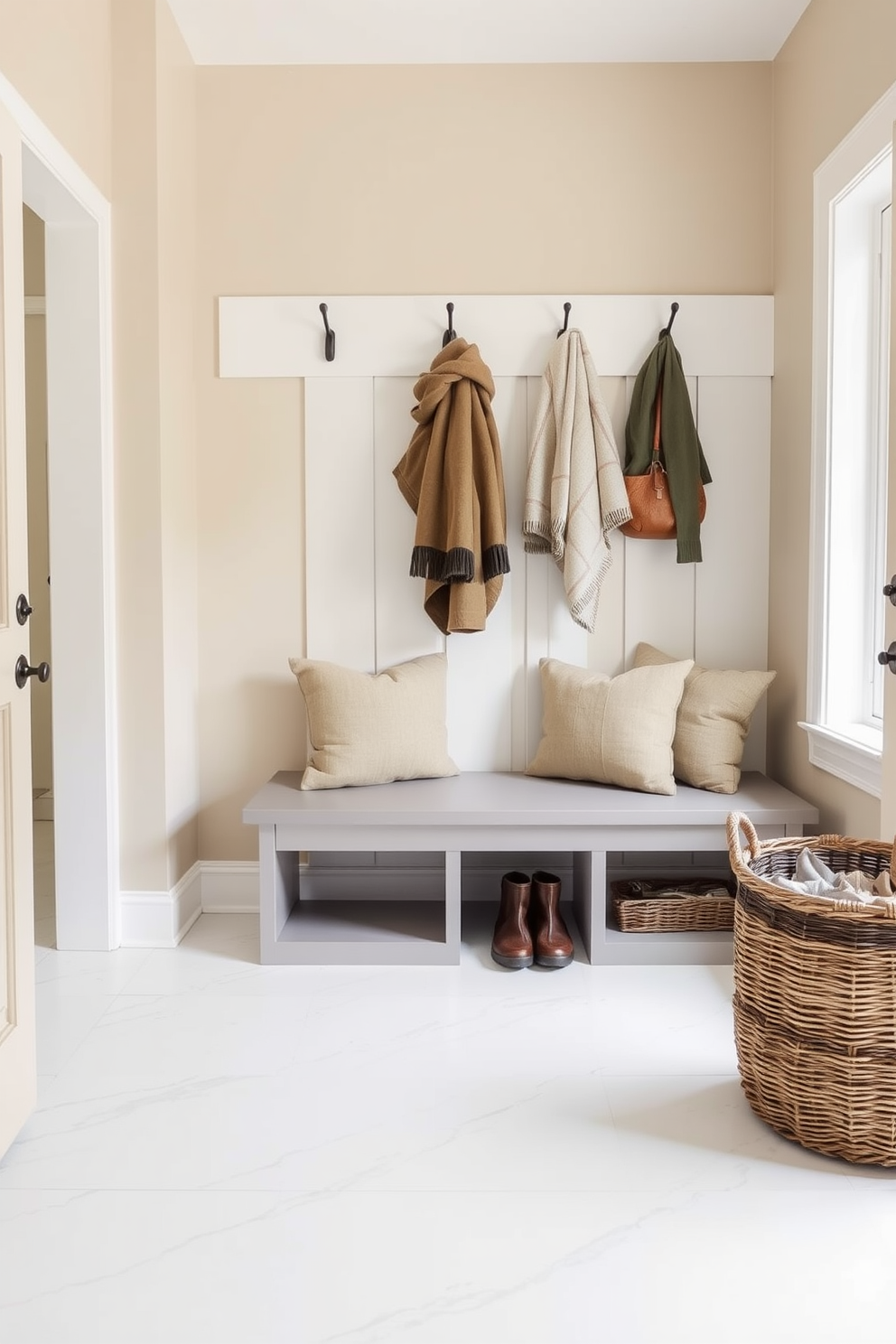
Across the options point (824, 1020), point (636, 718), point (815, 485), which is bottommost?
point (824, 1020)

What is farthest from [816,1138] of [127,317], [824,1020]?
[127,317]

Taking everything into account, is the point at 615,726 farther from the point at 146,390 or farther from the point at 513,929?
the point at 146,390

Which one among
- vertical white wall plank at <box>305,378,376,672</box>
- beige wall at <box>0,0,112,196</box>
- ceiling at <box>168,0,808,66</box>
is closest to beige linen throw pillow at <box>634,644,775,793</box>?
vertical white wall plank at <box>305,378,376,672</box>

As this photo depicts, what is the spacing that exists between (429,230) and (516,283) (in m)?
0.30

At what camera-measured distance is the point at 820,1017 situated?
1.63m

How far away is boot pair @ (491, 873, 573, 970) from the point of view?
8.19 ft

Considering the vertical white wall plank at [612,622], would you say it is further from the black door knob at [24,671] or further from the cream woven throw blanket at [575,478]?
the black door knob at [24,671]

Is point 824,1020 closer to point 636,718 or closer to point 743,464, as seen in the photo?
point 636,718

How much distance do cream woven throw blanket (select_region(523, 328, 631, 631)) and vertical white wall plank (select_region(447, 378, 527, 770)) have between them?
0.11 metres

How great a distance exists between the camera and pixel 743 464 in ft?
9.66

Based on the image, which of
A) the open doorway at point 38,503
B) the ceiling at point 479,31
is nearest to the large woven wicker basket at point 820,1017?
the ceiling at point 479,31

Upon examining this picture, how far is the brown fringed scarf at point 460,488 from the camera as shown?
2.69 m

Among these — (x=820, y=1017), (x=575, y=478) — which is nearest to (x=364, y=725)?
(x=575, y=478)

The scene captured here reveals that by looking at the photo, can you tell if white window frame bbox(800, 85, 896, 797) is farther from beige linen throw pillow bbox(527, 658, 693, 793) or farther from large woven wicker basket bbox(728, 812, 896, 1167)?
large woven wicker basket bbox(728, 812, 896, 1167)
